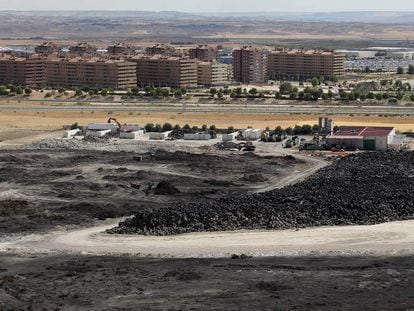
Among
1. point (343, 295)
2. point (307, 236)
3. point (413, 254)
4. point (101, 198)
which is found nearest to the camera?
point (343, 295)

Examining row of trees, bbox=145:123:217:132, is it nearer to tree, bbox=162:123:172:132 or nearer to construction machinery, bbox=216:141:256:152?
tree, bbox=162:123:172:132

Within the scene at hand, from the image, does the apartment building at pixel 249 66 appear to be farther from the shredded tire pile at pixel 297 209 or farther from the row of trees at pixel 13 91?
the shredded tire pile at pixel 297 209

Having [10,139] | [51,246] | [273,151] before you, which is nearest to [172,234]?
[51,246]

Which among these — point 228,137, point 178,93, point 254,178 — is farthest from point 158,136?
point 178,93

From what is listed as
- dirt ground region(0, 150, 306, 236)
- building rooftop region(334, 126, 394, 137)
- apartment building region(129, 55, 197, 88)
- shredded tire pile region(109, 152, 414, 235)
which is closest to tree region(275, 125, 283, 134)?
building rooftop region(334, 126, 394, 137)

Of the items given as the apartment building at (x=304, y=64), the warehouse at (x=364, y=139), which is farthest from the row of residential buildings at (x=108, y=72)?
the warehouse at (x=364, y=139)

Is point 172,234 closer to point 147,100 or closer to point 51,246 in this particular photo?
point 51,246

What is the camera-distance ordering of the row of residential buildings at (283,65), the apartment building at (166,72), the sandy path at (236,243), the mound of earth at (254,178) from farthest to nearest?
the row of residential buildings at (283,65)
the apartment building at (166,72)
the mound of earth at (254,178)
the sandy path at (236,243)
